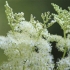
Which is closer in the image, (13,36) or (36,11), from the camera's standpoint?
(13,36)

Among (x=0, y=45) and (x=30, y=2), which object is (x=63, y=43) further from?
(x=30, y=2)

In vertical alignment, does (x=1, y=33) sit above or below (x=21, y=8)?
below

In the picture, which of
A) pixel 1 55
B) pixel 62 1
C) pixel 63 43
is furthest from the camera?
pixel 62 1

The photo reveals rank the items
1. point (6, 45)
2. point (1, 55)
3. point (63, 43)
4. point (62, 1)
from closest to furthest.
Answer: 1. point (6, 45)
2. point (63, 43)
3. point (1, 55)
4. point (62, 1)

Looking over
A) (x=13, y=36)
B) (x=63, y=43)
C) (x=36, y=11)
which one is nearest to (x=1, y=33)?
(x=36, y=11)

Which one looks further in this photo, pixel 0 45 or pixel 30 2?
pixel 30 2

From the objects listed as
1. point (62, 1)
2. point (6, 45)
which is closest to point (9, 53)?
point (6, 45)

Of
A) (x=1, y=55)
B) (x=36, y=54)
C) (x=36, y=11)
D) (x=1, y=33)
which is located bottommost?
(x=36, y=54)

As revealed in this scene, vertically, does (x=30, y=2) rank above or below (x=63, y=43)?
above

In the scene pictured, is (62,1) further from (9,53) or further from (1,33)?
(9,53)
